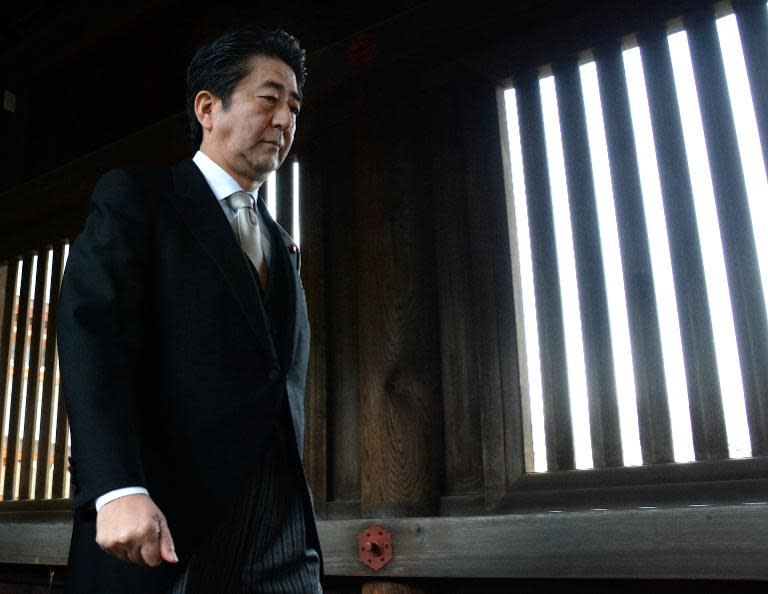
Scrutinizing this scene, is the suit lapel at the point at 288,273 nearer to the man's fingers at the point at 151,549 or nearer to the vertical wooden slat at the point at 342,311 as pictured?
the man's fingers at the point at 151,549

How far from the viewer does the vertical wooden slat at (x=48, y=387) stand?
479 centimetres

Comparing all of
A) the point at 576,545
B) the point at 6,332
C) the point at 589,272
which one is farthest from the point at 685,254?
the point at 6,332

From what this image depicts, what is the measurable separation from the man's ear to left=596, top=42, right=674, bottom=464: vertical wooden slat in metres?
1.69

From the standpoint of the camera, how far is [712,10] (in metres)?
3.12

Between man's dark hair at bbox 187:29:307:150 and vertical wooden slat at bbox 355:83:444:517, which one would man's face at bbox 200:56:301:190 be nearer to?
man's dark hair at bbox 187:29:307:150

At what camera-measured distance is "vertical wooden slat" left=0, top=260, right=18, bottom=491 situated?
5234 millimetres

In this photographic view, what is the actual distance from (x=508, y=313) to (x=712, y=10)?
4.36 ft

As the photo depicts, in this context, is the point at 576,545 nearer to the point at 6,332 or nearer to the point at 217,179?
the point at 217,179

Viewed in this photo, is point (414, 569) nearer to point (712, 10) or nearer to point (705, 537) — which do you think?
point (705, 537)

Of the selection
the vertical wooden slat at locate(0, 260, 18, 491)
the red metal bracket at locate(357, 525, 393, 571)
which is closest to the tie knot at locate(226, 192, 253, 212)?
the red metal bracket at locate(357, 525, 393, 571)

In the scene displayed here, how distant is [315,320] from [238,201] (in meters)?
2.03

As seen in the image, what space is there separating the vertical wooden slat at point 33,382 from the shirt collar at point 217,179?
140 inches

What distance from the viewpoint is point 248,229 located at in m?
1.84

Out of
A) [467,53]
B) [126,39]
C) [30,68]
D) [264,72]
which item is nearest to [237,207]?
[264,72]
